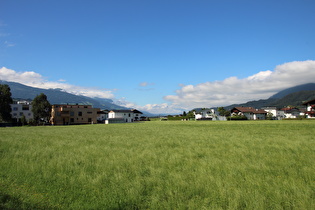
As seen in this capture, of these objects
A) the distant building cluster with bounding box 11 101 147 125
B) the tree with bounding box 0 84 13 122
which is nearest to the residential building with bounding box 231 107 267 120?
the distant building cluster with bounding box 11 101 147 125

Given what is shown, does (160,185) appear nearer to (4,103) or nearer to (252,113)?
(4,103)

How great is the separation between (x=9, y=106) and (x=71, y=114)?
23.6m

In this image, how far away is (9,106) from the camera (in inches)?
2852

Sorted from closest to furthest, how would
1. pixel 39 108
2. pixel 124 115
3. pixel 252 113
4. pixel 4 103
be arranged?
pixel 4 103, pixel 39 108, pixel 124 115, pixel 252 113

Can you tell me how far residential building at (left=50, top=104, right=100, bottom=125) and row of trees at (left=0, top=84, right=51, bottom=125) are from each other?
594 centimetres

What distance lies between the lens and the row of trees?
232 feet

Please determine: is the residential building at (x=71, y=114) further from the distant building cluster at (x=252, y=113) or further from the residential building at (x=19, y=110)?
the distant building cluster at (x=252, y=113)

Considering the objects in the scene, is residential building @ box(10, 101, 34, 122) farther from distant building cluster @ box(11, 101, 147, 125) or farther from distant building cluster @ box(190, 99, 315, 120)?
distant building cluster @ box(190, 99, 315, 120)

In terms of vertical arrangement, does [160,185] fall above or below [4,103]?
below

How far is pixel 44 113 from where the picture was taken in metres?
80.8

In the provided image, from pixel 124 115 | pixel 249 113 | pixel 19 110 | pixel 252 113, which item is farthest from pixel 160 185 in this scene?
pixel 252 113

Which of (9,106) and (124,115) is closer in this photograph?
(9,106)

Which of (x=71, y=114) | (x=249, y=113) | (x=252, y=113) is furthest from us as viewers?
(x=252, y=113)

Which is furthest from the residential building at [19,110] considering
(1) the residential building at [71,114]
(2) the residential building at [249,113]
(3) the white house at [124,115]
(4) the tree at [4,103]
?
(2) the residential building at [249,113]
